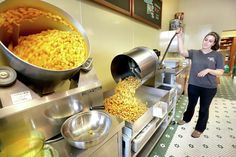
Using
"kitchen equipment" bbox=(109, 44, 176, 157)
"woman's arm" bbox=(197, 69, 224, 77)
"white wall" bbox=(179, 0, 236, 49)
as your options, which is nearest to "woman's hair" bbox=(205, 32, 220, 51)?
"woman's arm" bbox=(197, 69, 224, 77)

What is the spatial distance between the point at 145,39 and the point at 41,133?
2.33m

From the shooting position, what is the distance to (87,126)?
0.82 m

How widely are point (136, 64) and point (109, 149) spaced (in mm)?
723

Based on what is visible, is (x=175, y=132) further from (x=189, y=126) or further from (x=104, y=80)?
(x=104, y=80)

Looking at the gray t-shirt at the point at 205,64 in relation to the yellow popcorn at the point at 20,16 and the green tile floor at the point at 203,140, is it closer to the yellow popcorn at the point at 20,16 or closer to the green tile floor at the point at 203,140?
the green tile floor at the point at 203,140

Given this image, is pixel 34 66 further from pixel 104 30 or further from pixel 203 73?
pixel 203 73

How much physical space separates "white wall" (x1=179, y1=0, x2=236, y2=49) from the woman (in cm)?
323

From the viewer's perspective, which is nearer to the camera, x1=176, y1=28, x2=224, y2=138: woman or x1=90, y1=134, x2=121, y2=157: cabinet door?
x1=90, y1=134, x2=121, y2=157: cabinet door

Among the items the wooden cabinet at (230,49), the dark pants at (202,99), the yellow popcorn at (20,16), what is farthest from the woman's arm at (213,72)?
the wooden cabinet at (230,49)

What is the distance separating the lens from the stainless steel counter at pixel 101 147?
2.10ft

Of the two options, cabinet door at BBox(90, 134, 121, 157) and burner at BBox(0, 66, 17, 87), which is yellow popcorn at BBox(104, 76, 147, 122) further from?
burner at BBox(0, 66, 17, 87)

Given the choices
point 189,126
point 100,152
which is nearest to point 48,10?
point 100,152

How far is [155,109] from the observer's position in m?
1.23

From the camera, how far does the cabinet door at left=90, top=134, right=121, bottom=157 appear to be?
2.39 feet
